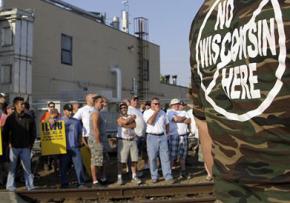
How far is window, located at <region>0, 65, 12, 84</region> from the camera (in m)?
16.5

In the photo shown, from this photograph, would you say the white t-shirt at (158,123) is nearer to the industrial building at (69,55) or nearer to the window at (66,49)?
the industrial building at (69,55)

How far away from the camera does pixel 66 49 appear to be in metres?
22.2

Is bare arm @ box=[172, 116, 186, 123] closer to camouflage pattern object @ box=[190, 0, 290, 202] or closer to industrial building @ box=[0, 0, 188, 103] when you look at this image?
industrial building @ box=[0, 0, 188, 103]

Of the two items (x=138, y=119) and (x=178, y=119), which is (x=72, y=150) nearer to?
(x=138, y=119)

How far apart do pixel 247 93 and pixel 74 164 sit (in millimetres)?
9217

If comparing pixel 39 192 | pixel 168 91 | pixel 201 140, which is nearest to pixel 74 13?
pixel 168 91

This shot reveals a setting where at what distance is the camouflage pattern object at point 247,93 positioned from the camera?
1.69 metres

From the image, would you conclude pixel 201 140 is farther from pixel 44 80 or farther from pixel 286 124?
pixel 44 80

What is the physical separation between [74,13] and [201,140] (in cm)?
2140

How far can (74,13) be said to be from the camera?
23.0m

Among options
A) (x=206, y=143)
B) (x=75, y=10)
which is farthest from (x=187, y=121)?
(x=75, y=10)

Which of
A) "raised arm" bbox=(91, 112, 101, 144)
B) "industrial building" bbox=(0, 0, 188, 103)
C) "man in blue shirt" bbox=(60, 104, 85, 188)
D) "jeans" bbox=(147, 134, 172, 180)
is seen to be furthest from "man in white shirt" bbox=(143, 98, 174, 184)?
"industrial building" bbox=(0, 0, 188, 103)

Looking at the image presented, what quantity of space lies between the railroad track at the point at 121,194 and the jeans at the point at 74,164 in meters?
1.49

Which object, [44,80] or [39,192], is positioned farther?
[44,80]
